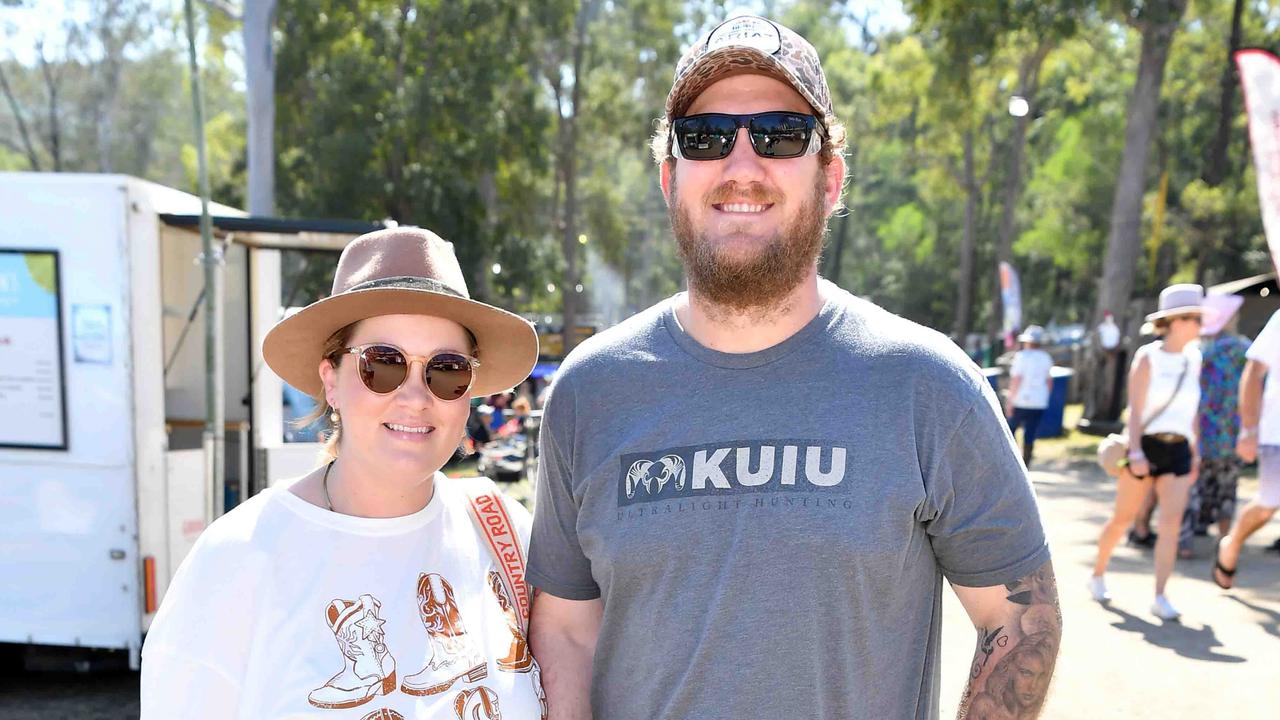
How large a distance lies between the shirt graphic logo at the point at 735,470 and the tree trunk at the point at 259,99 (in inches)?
512

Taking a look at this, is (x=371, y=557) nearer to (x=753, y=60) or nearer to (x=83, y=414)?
(x=753, y=60)

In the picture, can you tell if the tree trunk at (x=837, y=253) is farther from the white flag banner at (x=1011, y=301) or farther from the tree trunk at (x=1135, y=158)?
the tree trunk at (x=1135, y=158)

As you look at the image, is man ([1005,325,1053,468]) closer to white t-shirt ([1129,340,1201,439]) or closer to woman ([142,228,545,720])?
white t-shirt ([1129,340,1201,439])

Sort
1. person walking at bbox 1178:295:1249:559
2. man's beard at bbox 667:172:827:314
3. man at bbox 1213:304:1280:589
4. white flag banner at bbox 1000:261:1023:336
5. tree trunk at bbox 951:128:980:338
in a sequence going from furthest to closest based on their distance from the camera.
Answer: tree trunk at bbox 951:128:980:338, white flag banner at bbox 1000:261:1023:336, person walking at bbox 1178:295:1249:559, man at bbox 1213:304:1280:589, man's beard at bbox 667:172:827:314

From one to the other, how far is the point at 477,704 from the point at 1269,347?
666cm

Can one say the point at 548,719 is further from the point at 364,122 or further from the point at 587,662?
the point at 364,122

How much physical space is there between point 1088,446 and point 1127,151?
498 cm

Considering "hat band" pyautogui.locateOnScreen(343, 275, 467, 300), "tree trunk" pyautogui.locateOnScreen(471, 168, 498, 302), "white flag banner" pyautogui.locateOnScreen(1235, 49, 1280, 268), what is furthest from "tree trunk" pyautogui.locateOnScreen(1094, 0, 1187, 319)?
"hat band" pyautogui.locateOnScreen(343, 275, 467, 300)

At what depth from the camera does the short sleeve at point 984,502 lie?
1911 mm

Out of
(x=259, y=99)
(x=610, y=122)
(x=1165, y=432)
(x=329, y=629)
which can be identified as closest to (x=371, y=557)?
(x=329, y=629)

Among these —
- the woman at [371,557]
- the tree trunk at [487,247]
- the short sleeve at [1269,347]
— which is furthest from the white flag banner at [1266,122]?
the tree trunk at [487,247]

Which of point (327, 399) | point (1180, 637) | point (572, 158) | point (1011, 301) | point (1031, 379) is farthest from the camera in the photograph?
point (572, 158)

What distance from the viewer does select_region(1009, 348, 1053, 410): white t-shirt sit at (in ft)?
40.4

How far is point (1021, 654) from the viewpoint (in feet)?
6.30
